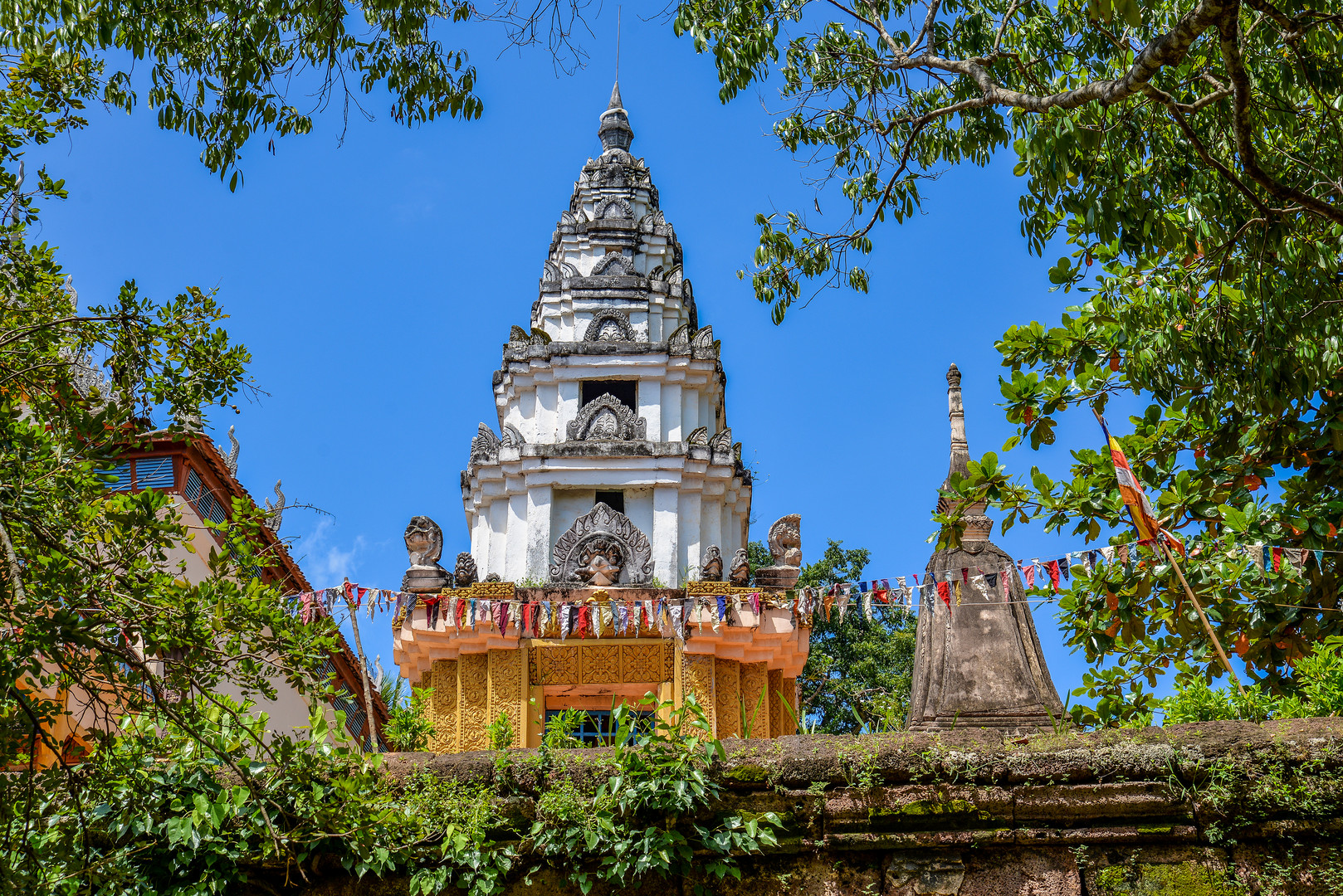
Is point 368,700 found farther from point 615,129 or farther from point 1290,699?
point 615,129

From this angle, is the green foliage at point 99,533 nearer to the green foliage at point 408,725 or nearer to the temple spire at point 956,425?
the green foliage at point 408,725

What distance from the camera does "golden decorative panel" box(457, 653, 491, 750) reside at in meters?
16.1

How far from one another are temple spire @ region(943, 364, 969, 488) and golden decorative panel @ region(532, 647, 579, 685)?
6514 millimetres

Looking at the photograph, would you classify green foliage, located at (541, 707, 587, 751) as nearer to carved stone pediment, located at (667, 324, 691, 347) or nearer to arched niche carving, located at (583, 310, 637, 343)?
carved stone pediment, located at (667, 324, 691, 347)

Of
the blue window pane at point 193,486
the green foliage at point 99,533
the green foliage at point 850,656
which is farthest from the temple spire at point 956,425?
the green foliage at point 850,656

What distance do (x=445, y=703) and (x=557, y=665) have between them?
1.72 metres

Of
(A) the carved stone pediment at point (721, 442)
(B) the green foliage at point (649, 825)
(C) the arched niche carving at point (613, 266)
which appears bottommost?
(B) the green foliage at point (649, 825)

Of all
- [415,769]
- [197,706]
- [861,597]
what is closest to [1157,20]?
[415,769]

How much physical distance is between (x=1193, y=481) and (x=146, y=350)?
641 centimetres

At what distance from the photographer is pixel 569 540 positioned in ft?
56.4

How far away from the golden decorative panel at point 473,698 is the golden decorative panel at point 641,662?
1829 mm

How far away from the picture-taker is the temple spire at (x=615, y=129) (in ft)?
74.7

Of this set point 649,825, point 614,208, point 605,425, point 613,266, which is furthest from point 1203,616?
point 614,208

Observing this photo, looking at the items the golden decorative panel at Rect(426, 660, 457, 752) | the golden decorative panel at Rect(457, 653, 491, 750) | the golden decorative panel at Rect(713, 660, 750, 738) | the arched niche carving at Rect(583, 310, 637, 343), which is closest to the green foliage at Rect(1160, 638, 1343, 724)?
the golden decorative panel at Rect(713, 660, 750, 738)
